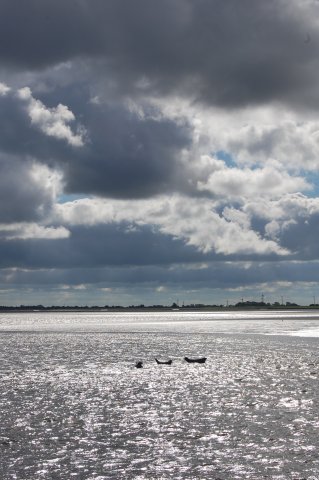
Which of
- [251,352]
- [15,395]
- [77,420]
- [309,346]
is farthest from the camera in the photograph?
[309,346]

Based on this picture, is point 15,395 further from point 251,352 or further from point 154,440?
point 251,352

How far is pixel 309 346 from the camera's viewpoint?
348 ft

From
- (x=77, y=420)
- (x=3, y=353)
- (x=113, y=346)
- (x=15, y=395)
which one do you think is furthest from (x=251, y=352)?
(x=77, y=420)

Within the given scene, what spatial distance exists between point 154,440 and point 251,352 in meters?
62.9

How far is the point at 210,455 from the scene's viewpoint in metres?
31.6

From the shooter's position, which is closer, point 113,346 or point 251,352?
point 251,352

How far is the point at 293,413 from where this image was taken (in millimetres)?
43156

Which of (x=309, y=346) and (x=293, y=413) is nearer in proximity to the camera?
(x=293, y=413)

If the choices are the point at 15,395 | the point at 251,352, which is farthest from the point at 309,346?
the point at 15,395

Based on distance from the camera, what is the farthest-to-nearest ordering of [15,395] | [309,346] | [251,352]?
[309,346]
[251,352]
[15,395]

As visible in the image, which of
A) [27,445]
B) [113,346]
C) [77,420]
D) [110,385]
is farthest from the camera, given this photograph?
[113,346]

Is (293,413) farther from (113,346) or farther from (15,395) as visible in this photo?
(113,346)

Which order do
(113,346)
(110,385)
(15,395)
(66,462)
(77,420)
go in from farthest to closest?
(113,346) → (110,385) → (15,395) → (77,420) → (66,462)

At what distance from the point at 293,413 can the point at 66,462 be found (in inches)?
744
